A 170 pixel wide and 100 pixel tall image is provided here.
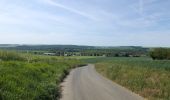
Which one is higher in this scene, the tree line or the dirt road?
the dirt road

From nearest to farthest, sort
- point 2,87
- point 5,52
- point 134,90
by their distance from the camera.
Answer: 1. point 2,87
2. point 134,90
3. point 5,52

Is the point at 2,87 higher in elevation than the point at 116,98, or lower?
higher

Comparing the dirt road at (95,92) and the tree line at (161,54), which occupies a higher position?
the dirt road at (95,92)

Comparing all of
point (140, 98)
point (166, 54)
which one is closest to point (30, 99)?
point (140, 98)

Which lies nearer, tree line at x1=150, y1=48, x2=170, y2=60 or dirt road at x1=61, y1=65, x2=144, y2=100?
dirt road at x1=61, y1=65, x2=144, y2=100

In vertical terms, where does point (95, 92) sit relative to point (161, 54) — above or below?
above

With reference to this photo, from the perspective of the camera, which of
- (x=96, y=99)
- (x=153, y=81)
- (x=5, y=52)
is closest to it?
(x=96, y=99)

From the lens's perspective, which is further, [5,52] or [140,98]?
[5,52]

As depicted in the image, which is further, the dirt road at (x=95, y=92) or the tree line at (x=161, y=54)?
the tree line at (x=161, y=54)

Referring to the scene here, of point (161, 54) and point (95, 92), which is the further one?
point (161, 54)

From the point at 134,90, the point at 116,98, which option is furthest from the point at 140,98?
the point at 134,90

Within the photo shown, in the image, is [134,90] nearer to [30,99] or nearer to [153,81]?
[153,81]

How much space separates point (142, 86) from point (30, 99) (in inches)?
525

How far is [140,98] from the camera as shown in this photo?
799 inches
